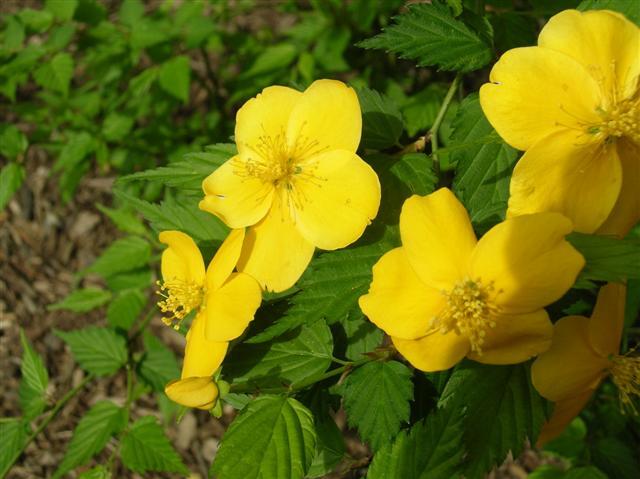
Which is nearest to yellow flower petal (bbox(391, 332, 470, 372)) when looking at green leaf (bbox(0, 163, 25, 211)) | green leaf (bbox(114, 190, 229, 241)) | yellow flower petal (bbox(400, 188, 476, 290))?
yellow flower petal (bbox(400, 188, 476, 290))

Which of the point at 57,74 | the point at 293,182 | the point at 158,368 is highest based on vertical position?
the point at 57,74

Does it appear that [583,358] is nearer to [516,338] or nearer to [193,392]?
[516,338]

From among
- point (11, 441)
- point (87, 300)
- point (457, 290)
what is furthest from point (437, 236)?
point (87, 300)

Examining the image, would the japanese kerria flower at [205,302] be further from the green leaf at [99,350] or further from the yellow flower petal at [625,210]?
the green leaf at [99,350]

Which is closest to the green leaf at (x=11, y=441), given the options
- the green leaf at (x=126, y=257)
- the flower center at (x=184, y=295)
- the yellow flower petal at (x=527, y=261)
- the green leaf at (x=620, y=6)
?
the green leaf at (x=126, y=257)

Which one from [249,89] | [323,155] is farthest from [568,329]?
[249,89]

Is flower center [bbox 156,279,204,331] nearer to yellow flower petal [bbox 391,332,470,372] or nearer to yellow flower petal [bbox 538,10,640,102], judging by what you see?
yellow flower petal [bbox 391,332,470,372]
